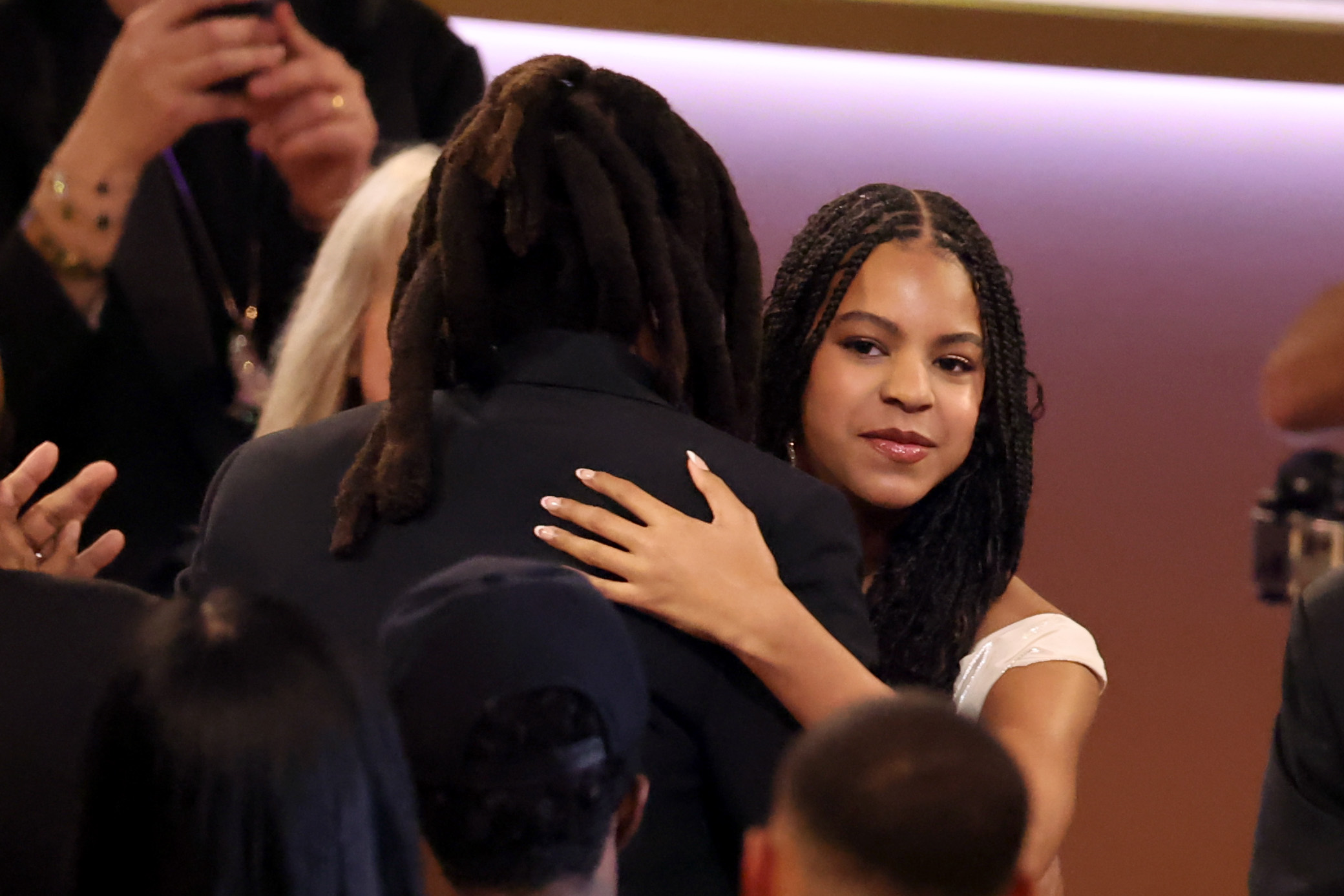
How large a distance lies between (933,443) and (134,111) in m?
0.99

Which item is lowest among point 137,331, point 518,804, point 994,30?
point 137,331

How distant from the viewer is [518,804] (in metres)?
0.81

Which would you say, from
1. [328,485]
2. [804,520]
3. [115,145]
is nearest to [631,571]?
[804,520]

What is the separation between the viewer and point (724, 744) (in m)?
1.06

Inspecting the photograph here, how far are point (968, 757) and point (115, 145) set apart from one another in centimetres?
136

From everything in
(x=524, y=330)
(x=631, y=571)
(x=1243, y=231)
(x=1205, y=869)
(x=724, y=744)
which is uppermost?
(x=524, y=330)

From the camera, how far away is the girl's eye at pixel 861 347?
1635mm

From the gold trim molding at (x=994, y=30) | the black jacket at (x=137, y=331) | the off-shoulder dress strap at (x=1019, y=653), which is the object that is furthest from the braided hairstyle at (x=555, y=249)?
the gold trim molding at (x=994, y=30)

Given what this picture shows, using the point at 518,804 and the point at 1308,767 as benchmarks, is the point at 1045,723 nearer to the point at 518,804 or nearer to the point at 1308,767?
the point at 1308,767

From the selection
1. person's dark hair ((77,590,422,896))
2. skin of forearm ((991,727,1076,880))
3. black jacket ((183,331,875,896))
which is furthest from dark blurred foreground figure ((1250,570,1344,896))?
person's dark hair ((77,590,422,896))

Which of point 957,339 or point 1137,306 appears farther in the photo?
point 1137,306

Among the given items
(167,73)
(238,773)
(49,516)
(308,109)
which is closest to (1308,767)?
(238,773)

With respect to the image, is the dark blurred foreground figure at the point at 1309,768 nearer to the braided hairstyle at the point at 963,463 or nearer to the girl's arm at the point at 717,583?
the girl's arm at the point at 717,583

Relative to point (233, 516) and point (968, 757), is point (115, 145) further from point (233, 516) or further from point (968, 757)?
point (968, 757)
